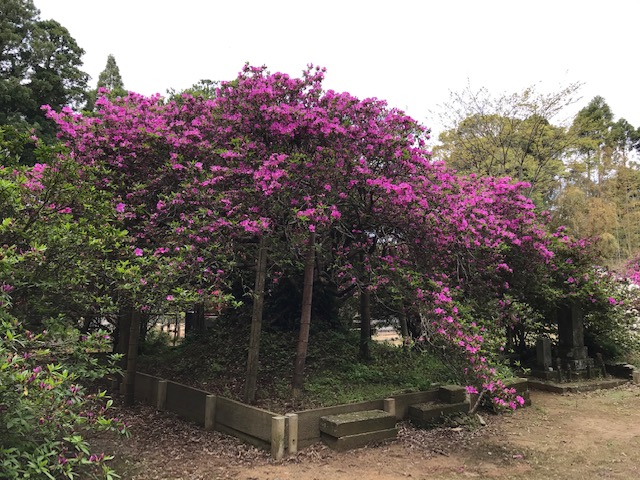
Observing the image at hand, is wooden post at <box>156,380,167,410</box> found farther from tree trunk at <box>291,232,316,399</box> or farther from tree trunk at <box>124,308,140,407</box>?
tree trunk at <box>291,232,316,399</box>

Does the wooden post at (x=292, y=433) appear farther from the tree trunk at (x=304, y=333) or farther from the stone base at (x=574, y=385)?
the stone base at (x=574, y=385)

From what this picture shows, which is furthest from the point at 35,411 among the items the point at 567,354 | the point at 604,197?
the point at 604,197

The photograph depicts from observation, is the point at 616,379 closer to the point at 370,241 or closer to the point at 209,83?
the point at 370,241

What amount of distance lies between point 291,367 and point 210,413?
6.66 feet

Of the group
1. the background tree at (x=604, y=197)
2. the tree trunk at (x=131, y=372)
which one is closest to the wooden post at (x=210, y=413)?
the tree trunk at (x=131, y=372)

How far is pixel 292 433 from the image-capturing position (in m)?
5.45

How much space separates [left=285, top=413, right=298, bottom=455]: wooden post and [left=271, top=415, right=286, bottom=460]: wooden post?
10 centimetres

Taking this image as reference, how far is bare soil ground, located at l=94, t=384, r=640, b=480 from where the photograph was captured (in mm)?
4930

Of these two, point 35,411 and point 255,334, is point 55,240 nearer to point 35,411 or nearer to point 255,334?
→ point 35,411

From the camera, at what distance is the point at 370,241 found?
774 cm

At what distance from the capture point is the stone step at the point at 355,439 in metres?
5.59

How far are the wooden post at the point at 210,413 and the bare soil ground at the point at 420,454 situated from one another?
4.9 inches

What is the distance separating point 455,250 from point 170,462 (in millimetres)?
5353

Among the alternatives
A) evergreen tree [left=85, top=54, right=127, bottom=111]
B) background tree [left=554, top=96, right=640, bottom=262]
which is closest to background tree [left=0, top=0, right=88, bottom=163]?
evergreen tree [left=85, top=54, right=127, bottom=111]
